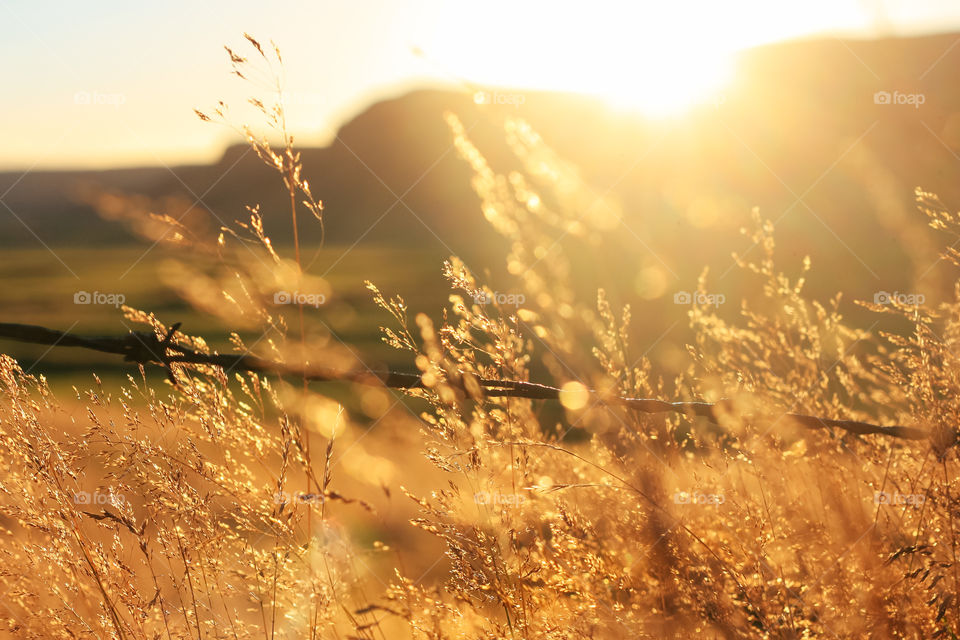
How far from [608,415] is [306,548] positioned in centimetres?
100

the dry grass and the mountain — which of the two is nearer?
the dry grass

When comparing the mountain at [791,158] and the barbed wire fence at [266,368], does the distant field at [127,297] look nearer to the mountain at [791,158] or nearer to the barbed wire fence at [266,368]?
the mountain at [791,158]

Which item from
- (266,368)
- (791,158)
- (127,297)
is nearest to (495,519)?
(266,368)

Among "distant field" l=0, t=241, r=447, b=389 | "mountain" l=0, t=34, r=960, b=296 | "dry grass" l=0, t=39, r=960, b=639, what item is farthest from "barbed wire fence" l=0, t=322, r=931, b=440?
"distant field" l=0, t=241, r=447, b=389

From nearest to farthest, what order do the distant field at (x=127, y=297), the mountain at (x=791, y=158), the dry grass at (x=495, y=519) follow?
the dry grass at (x=495, y=519), the distant field at (x=127, y=297), the mountain at (x=791, y=158)

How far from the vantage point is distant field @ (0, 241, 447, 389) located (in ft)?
33.4

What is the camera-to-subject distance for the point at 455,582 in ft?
5.18

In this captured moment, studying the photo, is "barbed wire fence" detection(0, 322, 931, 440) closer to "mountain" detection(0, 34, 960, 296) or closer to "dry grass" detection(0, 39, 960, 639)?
"dry grass" detection(0, 39, 960, 639)

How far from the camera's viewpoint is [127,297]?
13.8m

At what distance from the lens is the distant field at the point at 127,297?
1017 centimetres

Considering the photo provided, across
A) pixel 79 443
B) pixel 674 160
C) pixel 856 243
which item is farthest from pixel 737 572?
pixel 674 160

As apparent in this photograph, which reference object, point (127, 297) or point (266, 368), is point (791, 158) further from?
point (266, 368)

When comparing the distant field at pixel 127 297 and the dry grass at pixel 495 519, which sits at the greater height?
the distant field at pixel 127 297

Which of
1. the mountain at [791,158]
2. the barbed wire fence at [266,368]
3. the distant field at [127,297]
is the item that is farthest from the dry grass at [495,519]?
the distant field at [127,297]
